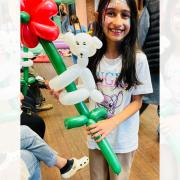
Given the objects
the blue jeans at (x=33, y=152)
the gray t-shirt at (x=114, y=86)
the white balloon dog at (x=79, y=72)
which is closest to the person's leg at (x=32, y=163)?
the blue jeans at (x=33, y=152)

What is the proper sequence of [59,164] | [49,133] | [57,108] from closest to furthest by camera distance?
1. [59,164]
2. [49,133]
3. [57,108]

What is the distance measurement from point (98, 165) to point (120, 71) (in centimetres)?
25

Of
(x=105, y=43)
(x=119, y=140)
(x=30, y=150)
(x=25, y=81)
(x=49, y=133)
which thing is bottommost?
(x=49, y=133)

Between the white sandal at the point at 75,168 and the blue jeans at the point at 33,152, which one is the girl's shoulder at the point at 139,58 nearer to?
the blue jeans at the point at 33,152

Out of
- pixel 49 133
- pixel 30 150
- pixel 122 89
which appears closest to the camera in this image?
pixel 122 89

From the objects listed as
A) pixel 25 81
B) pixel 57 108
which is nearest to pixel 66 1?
pixel 25 81

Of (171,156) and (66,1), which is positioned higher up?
(66,1)

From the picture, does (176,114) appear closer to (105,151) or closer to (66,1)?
(105,151)

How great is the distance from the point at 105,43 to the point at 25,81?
39 cm

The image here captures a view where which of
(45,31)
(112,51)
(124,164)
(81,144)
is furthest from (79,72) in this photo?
(81,144)

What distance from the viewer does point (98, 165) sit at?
0.69 m

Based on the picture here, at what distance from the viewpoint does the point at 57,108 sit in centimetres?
199

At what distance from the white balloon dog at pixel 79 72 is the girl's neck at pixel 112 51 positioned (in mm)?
170

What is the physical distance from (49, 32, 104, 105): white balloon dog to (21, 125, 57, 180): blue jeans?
16.6 inches
